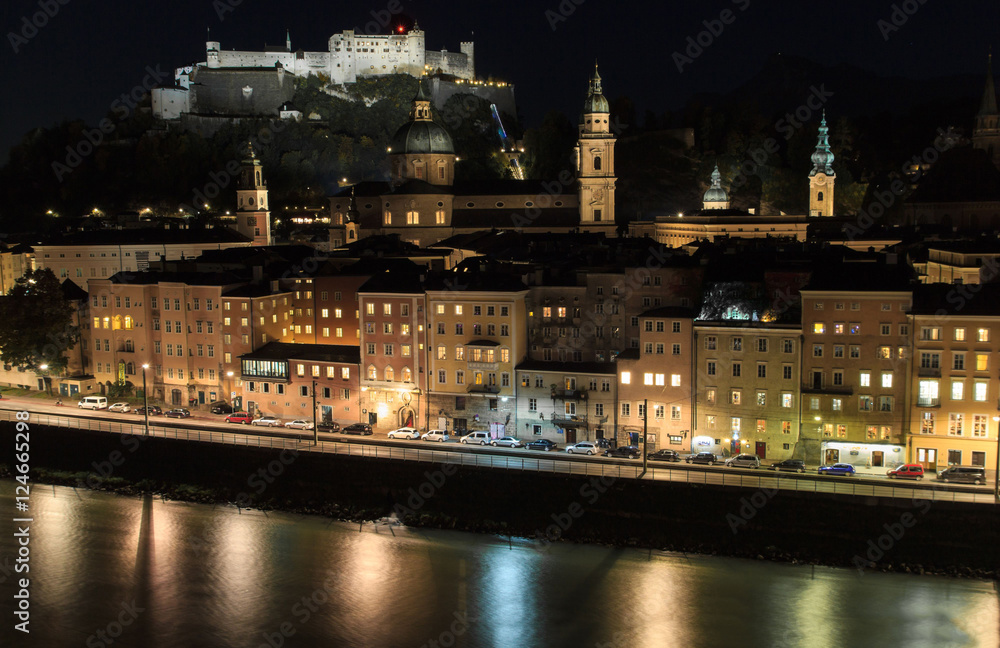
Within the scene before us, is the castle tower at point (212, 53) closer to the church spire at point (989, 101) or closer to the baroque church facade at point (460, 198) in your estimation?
the baroque church facade at point (460, 198)

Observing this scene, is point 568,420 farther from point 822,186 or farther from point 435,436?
point 822,186

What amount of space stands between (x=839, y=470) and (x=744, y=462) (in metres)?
2.12

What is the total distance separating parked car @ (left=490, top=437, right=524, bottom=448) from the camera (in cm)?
2620

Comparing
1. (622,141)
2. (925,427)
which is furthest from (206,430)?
(622,141)

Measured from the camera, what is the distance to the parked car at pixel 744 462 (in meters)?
23.6

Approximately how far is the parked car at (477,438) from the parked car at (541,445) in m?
1.19

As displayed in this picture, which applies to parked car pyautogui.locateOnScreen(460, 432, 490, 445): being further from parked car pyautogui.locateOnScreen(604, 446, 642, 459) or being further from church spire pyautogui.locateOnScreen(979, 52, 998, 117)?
church spire pyautogui.locateOnScreen(979, 52, 998, 117)

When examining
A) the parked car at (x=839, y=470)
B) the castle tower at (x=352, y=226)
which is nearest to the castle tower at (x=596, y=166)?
the castle tower at (x=352, y=226)

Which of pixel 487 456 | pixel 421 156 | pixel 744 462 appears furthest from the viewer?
pixel 421 156

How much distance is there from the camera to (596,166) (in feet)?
153

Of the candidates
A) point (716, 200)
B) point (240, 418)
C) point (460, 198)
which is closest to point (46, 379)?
point (240, 418)

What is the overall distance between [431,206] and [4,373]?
19.4m

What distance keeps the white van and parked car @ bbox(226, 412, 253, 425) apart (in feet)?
15.1

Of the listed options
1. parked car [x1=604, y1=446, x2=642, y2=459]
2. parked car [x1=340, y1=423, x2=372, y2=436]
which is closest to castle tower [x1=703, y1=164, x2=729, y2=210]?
parked car [x1=604, y1=446, x2=642, y2=459]
